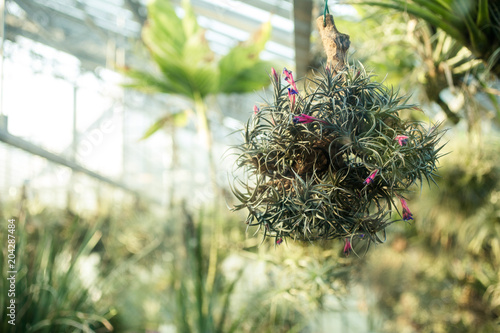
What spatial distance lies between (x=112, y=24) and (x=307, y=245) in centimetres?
471

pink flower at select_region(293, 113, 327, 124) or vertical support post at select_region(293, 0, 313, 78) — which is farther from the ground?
vertical support post at select_region(293, 0, 313, 78)

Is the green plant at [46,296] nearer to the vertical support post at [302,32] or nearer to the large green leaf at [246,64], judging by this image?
the large green leaf at [246,64]

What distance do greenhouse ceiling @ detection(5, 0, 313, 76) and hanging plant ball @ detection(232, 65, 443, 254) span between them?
1.78 metres

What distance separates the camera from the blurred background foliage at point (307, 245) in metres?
1.91

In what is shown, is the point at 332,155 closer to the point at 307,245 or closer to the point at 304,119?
the point at 304,119

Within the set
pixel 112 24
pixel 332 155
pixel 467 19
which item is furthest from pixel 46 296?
pixel 112 24

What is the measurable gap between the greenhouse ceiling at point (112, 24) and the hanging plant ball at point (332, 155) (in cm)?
178

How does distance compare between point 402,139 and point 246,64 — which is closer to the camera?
point 402,139

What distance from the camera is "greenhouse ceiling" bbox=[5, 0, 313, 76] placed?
3.90m

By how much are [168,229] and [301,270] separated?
6.26ft

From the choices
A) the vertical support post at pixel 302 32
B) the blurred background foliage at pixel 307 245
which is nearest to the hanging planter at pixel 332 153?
the blurred background foliage at pixel 307 245

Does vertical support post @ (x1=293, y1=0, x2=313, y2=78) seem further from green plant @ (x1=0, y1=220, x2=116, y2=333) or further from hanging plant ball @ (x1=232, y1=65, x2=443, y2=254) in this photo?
green plant @ (x1=0, y1=220, x2=116, y2=333)

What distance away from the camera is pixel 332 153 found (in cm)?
93

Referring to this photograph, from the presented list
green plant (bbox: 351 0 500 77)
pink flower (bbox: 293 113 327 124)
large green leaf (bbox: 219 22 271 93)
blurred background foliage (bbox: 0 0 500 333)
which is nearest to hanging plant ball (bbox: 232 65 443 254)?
pink flower (bbox: 293 113 327 124)
